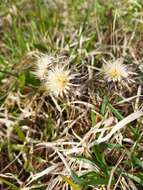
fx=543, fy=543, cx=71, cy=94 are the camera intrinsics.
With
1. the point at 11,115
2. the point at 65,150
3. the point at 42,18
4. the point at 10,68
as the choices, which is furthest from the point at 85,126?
the point at 42,18

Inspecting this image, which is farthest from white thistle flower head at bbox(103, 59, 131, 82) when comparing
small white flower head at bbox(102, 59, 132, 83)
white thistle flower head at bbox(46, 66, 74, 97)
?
white thistle flower head at bbox(46, 66, 74, 97)

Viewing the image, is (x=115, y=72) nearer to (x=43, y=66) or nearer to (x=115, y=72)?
(x=115, y=72)

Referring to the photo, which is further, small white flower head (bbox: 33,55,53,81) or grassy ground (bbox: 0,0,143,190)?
small white flower head (bbox: 33,55,53,81)

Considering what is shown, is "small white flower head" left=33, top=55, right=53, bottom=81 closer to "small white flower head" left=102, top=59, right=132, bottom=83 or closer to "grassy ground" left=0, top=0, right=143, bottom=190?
"grassy ground" left=0, top=0, right=143, bottom=190

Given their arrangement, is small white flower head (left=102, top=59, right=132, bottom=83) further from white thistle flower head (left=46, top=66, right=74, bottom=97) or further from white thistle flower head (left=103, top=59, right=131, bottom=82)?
white thistle flower head (left=46, top=66, right=74, bottom=97)

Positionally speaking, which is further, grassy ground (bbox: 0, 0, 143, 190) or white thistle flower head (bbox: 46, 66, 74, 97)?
white thistle flower head (bbox: 46, 66, 74, 97)

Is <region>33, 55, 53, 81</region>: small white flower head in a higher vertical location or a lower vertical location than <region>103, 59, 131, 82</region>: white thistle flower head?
higher

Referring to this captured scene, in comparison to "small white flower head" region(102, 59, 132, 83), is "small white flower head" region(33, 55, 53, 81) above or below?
above
